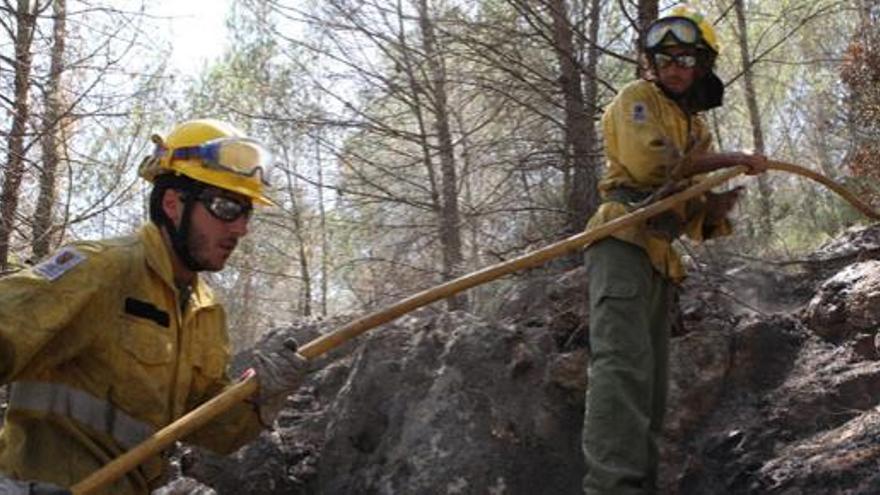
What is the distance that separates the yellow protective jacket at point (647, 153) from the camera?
377 centimetres

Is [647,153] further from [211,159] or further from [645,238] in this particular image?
[211,159]

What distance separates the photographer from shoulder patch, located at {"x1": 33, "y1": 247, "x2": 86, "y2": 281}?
234cm

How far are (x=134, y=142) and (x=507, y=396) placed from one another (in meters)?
6.38

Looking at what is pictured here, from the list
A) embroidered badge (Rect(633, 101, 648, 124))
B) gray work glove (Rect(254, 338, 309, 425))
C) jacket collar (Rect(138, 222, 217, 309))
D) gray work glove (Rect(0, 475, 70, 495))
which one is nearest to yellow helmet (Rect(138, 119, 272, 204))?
jacket collar (Rect(138, 222, 217, 309))

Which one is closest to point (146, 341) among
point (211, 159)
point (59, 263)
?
point (59, 263)

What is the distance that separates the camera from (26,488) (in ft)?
7.30

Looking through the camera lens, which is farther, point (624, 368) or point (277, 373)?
point (624, 368)

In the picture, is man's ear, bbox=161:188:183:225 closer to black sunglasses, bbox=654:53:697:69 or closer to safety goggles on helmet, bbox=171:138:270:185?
safety goggles on helmet, bbox=171:138:270:185

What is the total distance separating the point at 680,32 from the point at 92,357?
2.72 m

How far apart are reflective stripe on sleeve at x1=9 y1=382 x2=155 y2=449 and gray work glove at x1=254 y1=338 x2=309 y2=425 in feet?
1.32

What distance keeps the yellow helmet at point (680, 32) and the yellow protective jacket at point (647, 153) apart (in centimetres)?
19

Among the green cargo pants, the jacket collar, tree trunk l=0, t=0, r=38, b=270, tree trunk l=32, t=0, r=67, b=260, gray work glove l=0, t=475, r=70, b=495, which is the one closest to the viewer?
gray work glove l=0, t=475, r=70, b=495

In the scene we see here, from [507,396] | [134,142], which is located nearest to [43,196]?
[134,142]

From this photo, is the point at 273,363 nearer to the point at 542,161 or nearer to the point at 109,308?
the point at 109,308
